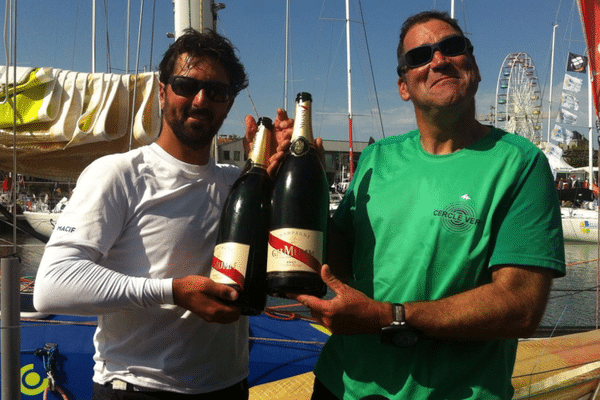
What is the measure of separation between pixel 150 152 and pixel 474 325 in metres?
1.10

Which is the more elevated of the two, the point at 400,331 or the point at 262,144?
the point at 262,144

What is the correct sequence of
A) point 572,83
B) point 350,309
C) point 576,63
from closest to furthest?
point 350,309, point 576,63, point 572,83

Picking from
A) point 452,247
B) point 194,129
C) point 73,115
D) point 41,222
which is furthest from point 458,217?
point 41,222

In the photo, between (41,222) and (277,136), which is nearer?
(277,136)

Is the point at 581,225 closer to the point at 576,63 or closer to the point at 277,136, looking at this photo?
the point at 576,63

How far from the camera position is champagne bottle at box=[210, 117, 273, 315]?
1355mm

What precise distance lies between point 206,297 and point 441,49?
0.94 meters

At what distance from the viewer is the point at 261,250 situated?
148cm

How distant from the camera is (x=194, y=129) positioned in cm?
159

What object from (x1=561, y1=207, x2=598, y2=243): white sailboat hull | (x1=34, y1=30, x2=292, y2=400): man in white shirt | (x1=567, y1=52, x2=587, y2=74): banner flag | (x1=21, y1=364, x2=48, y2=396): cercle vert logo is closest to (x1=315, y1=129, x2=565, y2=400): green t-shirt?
(x1=34, y1=30, x2=292, y2=400): man in white shirt

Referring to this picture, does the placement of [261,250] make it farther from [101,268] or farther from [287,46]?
[287,46]

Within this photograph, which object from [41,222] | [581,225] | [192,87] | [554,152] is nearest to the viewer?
[192,87]

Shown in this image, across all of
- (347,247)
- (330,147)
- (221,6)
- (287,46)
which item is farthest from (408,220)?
(330,147)

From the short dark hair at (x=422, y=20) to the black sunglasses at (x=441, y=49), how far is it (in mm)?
43
